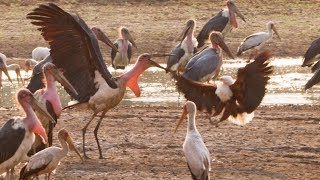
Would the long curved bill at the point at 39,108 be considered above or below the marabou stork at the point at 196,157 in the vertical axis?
above

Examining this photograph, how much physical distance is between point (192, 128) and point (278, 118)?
4750 mm

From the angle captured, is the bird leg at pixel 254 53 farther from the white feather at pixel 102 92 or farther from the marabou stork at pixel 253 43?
the white feather at pixel 102 92

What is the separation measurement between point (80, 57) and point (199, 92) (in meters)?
2.04

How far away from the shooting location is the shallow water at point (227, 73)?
53.9 ft

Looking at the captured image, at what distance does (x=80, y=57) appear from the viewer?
11.3 meters

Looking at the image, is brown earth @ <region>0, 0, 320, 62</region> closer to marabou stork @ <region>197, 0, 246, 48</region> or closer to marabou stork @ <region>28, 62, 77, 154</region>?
marabou stork @ <region>197, 0, 246, 48</region>

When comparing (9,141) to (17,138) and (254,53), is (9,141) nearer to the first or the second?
(17,138)

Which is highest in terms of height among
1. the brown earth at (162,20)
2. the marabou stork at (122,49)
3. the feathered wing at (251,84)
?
the feathered wing at (251,84)

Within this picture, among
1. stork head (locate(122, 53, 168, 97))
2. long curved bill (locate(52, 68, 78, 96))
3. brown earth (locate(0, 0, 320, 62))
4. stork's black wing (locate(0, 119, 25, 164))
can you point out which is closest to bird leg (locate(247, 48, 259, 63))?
brown earth (locate(0, 0, 320, 62))

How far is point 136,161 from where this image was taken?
11.1 meters

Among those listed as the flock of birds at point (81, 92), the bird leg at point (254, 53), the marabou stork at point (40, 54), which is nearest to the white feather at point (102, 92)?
the flock of birds at point (81, 92)

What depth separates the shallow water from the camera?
16.4 meters

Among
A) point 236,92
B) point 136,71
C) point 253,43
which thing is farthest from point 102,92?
point 253,43

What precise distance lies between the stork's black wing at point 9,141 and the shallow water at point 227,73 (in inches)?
262
